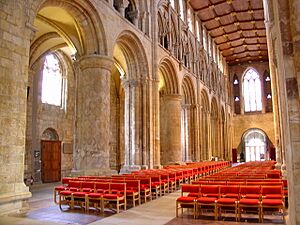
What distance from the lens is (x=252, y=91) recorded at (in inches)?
1657

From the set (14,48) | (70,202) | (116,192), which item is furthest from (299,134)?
(14,48)

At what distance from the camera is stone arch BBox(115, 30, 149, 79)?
16453mm

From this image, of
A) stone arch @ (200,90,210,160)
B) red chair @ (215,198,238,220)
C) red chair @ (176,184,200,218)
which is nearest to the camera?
red chair @ (215,198,238,220)

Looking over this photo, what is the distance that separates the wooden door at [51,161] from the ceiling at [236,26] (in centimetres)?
1764

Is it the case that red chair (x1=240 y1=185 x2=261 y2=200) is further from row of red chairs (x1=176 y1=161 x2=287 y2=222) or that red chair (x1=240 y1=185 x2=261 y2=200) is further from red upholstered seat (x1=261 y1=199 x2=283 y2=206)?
red upholstered seat (x1=261 y1=199 x2=283 y2=206)

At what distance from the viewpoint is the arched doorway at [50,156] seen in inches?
696

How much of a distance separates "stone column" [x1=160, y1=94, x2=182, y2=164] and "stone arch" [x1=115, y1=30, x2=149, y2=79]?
530 cm

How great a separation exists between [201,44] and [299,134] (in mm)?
27184

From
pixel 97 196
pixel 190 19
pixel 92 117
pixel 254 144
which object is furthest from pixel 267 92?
pixel 97 196

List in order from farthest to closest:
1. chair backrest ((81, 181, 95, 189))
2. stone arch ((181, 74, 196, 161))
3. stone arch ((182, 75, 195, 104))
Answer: stone arch ((182, 75, 195, 104))
stone arch ((181, 74, 196, 161))
chair backrest ((81, 181, 95, 189))

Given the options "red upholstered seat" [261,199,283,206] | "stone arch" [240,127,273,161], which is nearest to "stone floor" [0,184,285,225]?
"red upholstered seat" [261,199,283,206]

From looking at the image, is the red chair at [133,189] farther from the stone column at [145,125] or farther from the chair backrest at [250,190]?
the stone column at [145,125]

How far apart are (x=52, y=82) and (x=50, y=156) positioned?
4654 mm

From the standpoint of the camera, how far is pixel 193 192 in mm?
7336
